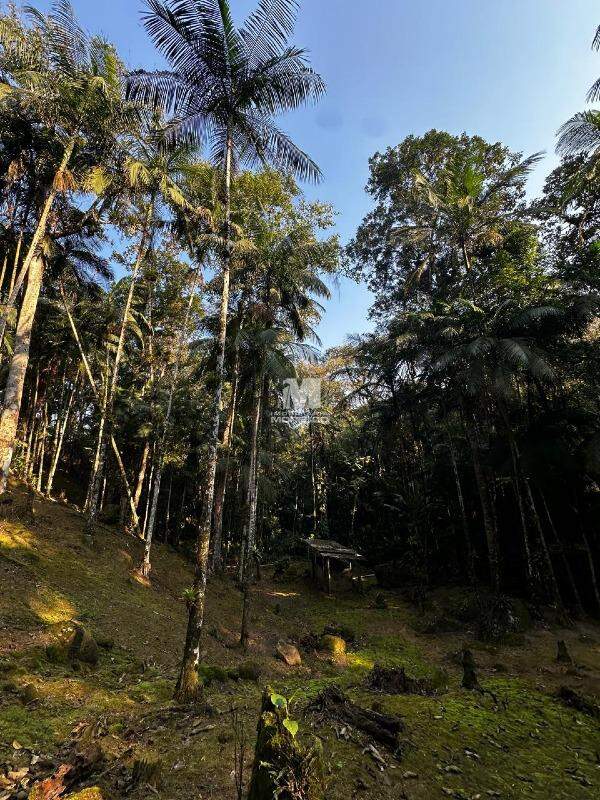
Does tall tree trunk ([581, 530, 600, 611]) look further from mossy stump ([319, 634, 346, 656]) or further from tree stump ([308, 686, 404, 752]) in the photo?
tree stump ([308, 686, 404, 752])

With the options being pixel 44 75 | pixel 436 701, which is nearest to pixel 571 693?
pixel 436 701

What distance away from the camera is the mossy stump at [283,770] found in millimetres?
2900

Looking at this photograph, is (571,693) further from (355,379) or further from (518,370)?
(355,379)

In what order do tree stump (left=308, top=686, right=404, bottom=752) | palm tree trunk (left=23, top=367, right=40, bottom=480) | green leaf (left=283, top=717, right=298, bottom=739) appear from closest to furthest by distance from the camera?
green leaf (left=283, top=717, right=298, bottom=739) < tree stump (left=308, top=686, right=404, bottom=752) < palm tree trunk (left=23, top=367, right=40, bottom=480)

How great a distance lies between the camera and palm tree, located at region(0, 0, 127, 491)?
33.9 ft

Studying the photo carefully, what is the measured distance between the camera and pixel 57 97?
1086cm

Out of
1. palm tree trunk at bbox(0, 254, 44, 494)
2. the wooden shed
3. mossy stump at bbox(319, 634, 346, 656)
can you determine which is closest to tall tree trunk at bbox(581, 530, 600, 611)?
the wooden shed

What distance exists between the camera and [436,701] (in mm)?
6965

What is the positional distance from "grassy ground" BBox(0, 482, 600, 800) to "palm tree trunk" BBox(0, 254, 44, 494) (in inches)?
88.6

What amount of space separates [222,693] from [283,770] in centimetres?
465

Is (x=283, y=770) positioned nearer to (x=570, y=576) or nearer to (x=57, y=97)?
(x=57, y=97)

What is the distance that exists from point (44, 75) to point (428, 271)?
60.3 feet

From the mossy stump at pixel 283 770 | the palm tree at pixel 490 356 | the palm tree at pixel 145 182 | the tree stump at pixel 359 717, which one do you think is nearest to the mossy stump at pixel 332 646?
the palm tree at pixel 490 356

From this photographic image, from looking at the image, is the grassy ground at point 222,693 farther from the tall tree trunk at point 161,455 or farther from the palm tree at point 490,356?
the palm tree at point 490,356
